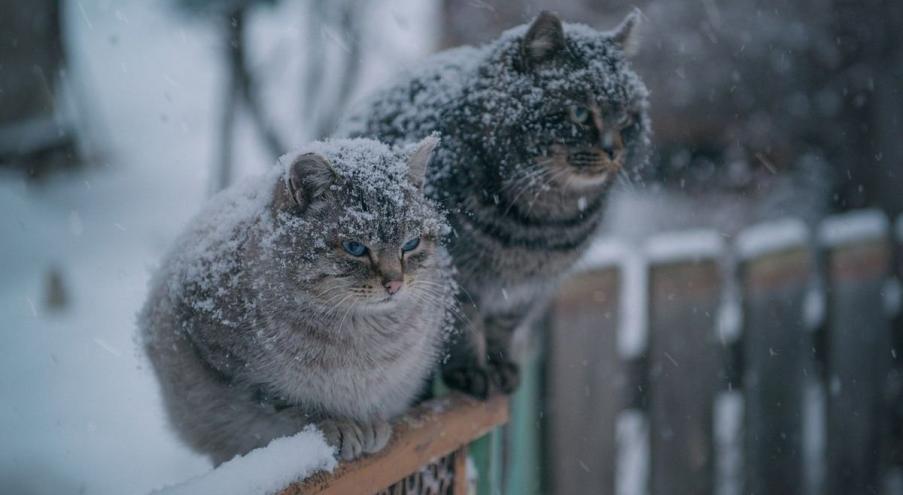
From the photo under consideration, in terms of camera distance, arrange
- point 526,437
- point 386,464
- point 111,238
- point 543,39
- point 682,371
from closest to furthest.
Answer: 1. point 386,464
2. point 543,39
3. point 526,437
4. point 682,371
5. point 111,238

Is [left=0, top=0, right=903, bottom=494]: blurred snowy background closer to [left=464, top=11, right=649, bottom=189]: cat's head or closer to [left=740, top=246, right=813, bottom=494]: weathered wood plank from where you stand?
[left=740, top=246, right=813, bottom=494]: weathered wood plank

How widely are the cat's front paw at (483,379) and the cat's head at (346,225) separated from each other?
51 cm

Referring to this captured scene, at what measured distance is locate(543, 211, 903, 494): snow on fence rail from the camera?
237cm

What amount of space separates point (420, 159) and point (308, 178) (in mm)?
193

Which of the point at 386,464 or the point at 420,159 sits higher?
the point at 420,159

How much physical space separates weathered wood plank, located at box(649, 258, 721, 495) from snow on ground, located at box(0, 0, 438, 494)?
1.33 meters

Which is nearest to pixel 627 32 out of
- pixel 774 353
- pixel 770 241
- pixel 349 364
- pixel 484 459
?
pixel 349 364

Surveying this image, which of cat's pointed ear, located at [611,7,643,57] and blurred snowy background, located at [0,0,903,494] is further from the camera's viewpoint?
blurred snowy background, located at [0,0,903,494]

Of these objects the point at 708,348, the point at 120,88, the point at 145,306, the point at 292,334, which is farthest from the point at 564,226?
the point at 120,88

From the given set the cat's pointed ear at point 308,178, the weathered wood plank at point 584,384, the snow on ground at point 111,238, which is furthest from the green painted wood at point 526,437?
the cat's pointed ear at point 308,178

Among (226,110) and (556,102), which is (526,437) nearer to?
(556,102)

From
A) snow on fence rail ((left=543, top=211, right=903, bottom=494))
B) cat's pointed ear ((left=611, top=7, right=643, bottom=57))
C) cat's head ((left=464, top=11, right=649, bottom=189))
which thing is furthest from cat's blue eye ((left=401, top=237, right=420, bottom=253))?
snow on fence rail ((left=543, top=211, right=903, bottom=494))

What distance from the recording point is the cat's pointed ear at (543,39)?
144 centimetres

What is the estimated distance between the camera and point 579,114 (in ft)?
4.91
